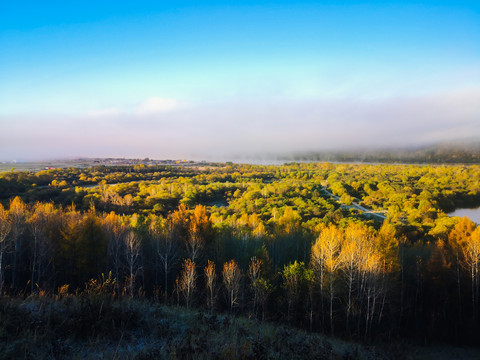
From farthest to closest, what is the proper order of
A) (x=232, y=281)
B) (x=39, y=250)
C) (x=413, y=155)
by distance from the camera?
(x=413, y=155)
(x=39, y=250)
(x=232, y=281)

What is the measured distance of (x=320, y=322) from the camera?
17.5 meters

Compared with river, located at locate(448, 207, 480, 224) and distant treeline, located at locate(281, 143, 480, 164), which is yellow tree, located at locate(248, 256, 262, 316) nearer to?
river, located at locate(448, 207, 480, 224)

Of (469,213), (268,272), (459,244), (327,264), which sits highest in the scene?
(459,244)

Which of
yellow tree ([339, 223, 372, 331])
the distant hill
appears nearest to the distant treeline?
the distant hill


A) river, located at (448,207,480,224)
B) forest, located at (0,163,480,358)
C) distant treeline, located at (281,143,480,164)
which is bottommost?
river, located at (448,207,480,224)

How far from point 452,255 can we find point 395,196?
4879 centimetres

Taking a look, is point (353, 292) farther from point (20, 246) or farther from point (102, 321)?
point (20, 246)

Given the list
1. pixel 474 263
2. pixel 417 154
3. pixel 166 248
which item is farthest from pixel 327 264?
pixel 417 154

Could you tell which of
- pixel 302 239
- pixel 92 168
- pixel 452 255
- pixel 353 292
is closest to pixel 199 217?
pixel 302 239

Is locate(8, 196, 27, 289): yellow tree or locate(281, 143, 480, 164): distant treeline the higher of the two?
locate(281, 143, 480, 164): distant treeline

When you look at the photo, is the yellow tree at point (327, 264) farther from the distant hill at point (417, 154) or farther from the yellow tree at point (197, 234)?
the distant hill at point (417, 154)

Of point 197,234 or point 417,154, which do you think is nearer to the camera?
point 197,234

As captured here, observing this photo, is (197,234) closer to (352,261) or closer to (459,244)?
(352,261)

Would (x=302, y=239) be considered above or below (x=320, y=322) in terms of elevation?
above
